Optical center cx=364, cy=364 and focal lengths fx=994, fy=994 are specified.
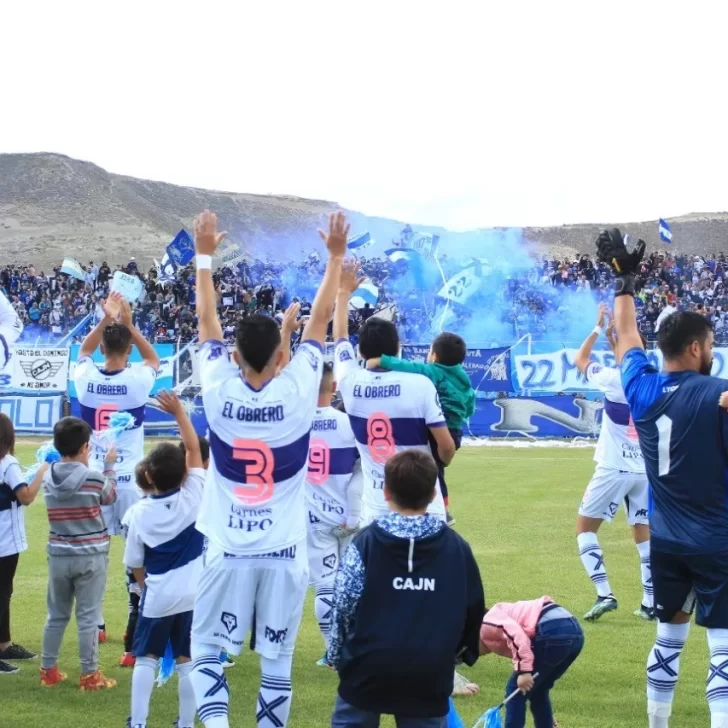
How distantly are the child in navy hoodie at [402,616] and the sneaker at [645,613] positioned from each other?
521 centimetres

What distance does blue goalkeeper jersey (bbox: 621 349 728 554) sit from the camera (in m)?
4.81

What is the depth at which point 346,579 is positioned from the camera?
3.72 m

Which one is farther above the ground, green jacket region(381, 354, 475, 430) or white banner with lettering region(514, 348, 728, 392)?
green jacket region(381, 354, 475, 430)

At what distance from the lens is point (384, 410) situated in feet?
20.6

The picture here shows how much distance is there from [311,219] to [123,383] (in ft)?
308

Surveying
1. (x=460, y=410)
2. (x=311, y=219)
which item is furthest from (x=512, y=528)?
(x=311, y=219)

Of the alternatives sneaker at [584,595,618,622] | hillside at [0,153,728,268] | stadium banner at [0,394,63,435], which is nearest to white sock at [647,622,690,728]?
sneaker at [584,595,618,622]

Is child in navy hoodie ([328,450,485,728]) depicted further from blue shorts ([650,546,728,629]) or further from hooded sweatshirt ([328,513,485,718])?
blue shorts ([650,546,728,629])

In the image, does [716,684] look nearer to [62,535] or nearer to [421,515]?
[421,515]

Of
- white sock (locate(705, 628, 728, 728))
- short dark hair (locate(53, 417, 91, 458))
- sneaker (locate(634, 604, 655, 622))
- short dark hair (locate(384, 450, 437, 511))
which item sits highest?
short dark hair (locate(384, 450, 437, 511))

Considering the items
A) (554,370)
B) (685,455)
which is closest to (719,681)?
(685,455)

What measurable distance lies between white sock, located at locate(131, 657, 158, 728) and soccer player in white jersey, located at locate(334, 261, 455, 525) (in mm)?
1843

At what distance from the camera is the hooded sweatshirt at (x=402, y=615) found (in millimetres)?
3639

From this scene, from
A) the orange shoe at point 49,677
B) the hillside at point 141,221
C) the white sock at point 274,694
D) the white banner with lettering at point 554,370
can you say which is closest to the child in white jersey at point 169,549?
the white sock at point 274,694
